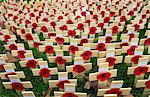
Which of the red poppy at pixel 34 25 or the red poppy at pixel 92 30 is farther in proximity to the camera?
the red poppy at pixel 34 25

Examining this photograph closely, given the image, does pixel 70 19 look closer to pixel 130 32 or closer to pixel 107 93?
pixel 130 32

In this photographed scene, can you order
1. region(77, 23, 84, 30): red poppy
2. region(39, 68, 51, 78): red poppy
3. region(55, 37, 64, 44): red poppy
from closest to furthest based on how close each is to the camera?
region(39, 68, 51, 78): red poppy < region(55, 37, 64, 44): red poppy < region(77, 23, 84, 30): red poppy

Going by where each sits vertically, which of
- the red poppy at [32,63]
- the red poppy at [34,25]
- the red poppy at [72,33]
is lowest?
the red poppy at [32,63]

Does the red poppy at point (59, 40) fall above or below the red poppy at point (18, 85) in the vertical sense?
above

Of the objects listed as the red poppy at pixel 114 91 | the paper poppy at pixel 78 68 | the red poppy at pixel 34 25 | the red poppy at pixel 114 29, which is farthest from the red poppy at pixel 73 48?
the red poppy at pixel 34 25

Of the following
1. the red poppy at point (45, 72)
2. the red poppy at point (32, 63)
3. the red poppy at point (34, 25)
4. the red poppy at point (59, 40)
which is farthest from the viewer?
the red poppy at point (34, 25)

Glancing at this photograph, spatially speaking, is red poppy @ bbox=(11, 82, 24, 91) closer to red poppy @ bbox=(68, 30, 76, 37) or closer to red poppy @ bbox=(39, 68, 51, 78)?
red poppy @ bbox=(39, 68, 51, 78)

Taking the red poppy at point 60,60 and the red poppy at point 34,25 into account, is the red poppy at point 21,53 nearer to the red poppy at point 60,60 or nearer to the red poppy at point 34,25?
the red poppy at point 60,60

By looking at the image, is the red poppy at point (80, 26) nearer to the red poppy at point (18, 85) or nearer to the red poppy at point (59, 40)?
the red poppy at point (59, 40)

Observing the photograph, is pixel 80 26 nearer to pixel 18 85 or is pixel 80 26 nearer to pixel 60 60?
pixel 60 60

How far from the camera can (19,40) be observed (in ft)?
23.0

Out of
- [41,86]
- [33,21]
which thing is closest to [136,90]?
[41,86]

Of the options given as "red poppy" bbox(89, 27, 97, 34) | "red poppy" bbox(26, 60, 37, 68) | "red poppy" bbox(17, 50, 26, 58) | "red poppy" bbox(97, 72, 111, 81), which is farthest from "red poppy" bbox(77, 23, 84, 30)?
"red poppy" bbox(97, 72, 111, 81)

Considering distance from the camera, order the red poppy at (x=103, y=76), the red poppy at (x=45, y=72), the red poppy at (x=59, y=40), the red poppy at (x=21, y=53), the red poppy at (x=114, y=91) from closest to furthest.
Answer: the red poppy at (x=114, y=91) → the red poppy at (x=103, y=76) → the red poppy at (x=45, y=72) → the red poppy at (x=21, y=53) → the red poppy at (x=59, y=40)
